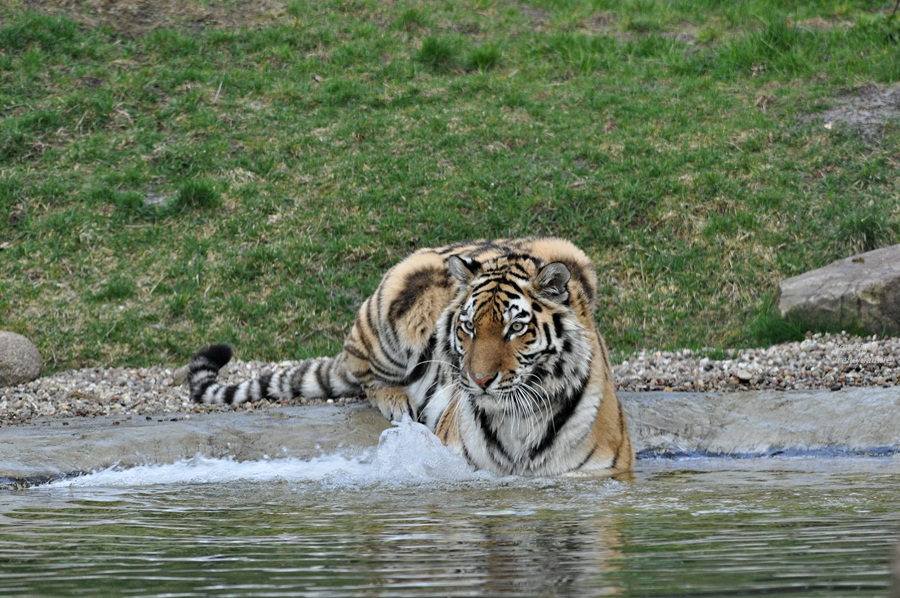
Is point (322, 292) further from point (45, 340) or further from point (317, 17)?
point (317, 17)

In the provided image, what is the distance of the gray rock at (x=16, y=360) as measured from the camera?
7617mm

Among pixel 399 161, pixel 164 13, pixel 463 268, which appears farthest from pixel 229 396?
pixel 164 13

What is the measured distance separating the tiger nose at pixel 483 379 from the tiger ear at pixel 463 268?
1.97ft

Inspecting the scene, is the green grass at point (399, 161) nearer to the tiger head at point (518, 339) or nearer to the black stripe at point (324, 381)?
the black stripe at point (324, 381)

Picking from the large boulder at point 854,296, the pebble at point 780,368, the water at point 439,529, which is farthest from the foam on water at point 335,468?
the large boulder at point 854,296

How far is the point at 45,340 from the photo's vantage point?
871 cm

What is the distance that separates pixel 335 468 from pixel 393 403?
79 cm

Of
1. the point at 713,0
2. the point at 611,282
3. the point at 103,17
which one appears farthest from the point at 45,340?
the point at 713,0

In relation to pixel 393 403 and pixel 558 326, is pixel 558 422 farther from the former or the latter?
pixel 393 403

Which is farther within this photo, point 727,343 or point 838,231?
point 838,231

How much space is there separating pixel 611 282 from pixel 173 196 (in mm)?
4359

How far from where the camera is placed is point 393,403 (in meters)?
5.85

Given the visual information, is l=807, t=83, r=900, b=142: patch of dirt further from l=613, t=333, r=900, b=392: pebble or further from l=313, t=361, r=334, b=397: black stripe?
l=313, t=361, r=334, b=397: black stripe

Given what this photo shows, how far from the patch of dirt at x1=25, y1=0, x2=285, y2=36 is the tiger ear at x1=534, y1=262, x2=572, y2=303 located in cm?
1003
